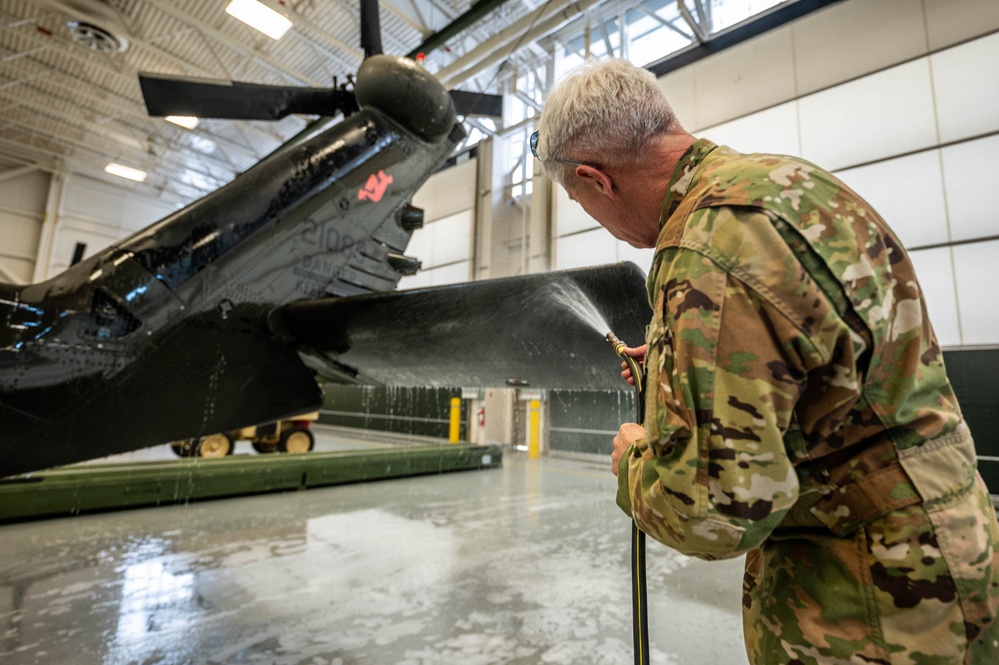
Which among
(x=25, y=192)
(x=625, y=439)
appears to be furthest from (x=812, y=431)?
(x=25, y=192)

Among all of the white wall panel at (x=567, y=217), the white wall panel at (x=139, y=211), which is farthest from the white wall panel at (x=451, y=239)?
the white wall panel at (x=139, y=211)

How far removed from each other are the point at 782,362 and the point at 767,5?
11336 millimetres

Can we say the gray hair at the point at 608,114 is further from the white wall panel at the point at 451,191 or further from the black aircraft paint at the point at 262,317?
the white wall panel at the point at 451,191

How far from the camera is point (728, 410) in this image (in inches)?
29.1

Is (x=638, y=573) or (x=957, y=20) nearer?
(x=638, y=573)

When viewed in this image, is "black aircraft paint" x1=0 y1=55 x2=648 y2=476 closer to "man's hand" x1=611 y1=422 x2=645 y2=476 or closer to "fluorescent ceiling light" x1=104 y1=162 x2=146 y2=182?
"man's hand" x1=611 y1=422 x2=645 y2=476

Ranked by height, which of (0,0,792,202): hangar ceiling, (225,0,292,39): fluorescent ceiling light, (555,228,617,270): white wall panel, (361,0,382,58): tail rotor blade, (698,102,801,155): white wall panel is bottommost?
(361,0,382,58): tail rotor blade

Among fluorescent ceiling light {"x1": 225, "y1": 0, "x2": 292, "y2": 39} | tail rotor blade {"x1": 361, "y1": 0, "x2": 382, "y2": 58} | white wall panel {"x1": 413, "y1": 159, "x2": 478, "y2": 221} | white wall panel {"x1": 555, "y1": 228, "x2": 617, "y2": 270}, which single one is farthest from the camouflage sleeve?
white wall panel {"x1": 413, "y1": 159, "x2": 478, "y2": 221}

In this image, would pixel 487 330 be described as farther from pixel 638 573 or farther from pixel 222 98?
pixel 222 98

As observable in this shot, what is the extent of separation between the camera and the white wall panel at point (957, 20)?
7.03 m

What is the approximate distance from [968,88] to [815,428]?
9.47m

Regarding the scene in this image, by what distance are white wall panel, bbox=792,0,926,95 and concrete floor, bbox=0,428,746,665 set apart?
7974 millimetres

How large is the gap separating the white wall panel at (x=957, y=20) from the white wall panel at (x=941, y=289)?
121 inches

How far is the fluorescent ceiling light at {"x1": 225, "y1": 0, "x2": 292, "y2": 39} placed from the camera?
797 cm
